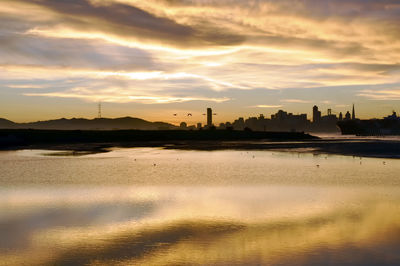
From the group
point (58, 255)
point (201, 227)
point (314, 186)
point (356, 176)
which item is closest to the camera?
point (58, 255)

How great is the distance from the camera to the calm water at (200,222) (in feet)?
42.5

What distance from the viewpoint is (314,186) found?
94.7 ft

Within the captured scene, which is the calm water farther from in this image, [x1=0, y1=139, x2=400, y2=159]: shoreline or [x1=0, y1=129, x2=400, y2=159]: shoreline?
[x1=0, y1=129, x2=400, y2=159]: shoreline

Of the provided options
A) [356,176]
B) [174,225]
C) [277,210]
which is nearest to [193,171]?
[356,176]

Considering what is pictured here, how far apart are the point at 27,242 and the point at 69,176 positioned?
21.1 metres

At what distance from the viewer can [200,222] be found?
57.8 ft

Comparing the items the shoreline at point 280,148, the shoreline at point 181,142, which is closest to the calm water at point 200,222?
the shoreline at point 280,148

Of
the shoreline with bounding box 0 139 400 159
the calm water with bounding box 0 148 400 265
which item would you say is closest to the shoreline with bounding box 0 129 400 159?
the shoreline with bounding box 0 139 400 159

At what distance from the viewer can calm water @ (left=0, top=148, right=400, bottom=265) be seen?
13.0 meters

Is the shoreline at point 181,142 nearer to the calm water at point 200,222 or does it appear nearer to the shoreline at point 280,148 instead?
the shoreline at point 280,148

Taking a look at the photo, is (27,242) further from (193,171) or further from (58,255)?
(193,171)

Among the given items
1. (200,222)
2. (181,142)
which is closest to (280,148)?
(181,142)

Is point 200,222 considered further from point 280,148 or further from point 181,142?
point 181,142

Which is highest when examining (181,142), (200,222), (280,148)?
(181,142)
